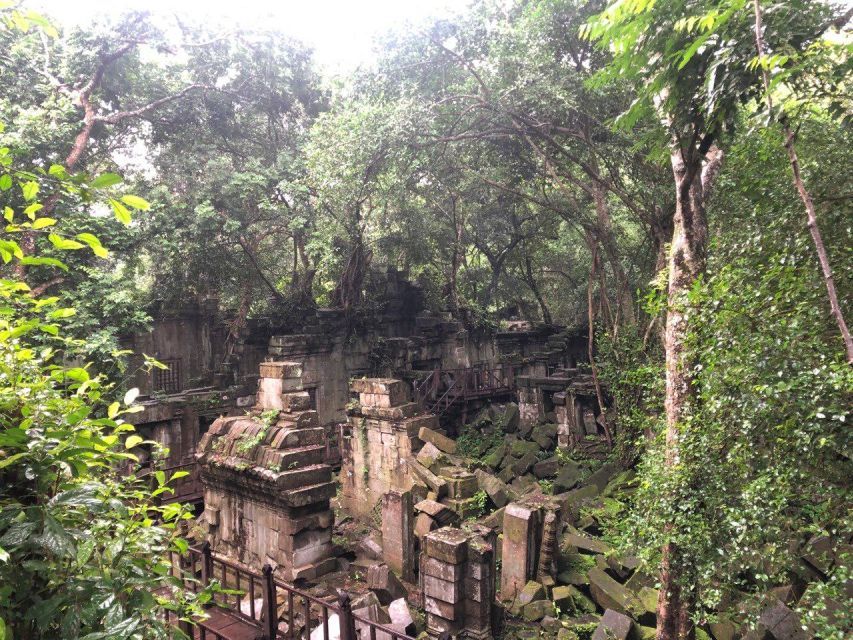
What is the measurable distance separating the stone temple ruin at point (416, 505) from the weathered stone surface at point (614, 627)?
0.06 ft

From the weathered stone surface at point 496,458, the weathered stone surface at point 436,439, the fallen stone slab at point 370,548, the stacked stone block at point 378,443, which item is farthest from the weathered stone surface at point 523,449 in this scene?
the fallen stone slab at point 370,548

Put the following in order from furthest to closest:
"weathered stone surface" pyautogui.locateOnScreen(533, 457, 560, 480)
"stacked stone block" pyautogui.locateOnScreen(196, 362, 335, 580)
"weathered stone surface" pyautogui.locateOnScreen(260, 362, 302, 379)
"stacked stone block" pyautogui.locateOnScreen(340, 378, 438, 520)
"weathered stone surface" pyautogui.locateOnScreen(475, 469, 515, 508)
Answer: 1. "weathered stone surface" pyautogui.locateOnScreen(533, 457, 560, 480)
2. "stacked stone block" pyautogui.locateOnScreen(340, 378, 438, 520)
3. "weathered stone surface" pyautogui.locateOnScreen(475, 469, 515, 508)
4. "weathered stone surface" pyautogui.locateOnScreen(260, 362, 302, 379)
5. "stacked stone block" pyautogui.locateOnScreen(196, 362, 335, 580)

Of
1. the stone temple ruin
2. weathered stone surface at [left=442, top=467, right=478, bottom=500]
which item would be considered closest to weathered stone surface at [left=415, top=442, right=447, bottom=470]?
the stone temple ruin

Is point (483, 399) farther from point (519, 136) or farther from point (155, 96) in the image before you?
point (155, 96)

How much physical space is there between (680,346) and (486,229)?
15963 mm

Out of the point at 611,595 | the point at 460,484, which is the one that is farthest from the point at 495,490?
the point at 611,595

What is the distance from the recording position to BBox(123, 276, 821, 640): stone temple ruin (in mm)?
6137

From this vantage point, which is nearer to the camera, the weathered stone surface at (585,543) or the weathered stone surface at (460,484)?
the weathered stone surface at (585,543)

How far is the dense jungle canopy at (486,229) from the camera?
2.06 m

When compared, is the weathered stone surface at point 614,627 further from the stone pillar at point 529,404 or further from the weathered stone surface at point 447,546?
the stone pillar at point 529,404

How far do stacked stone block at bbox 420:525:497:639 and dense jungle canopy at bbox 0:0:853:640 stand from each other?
2066 millimetres

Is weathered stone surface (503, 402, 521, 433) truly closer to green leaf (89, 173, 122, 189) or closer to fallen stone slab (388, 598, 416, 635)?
fallen stone slab (388, 598, 416, 635)

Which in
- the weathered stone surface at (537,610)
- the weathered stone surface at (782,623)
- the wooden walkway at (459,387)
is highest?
the wooden walkway at (459,387)

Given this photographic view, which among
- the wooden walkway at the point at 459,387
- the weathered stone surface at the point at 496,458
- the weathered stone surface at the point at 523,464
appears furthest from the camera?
the wooden walkway at the point at 459,387
